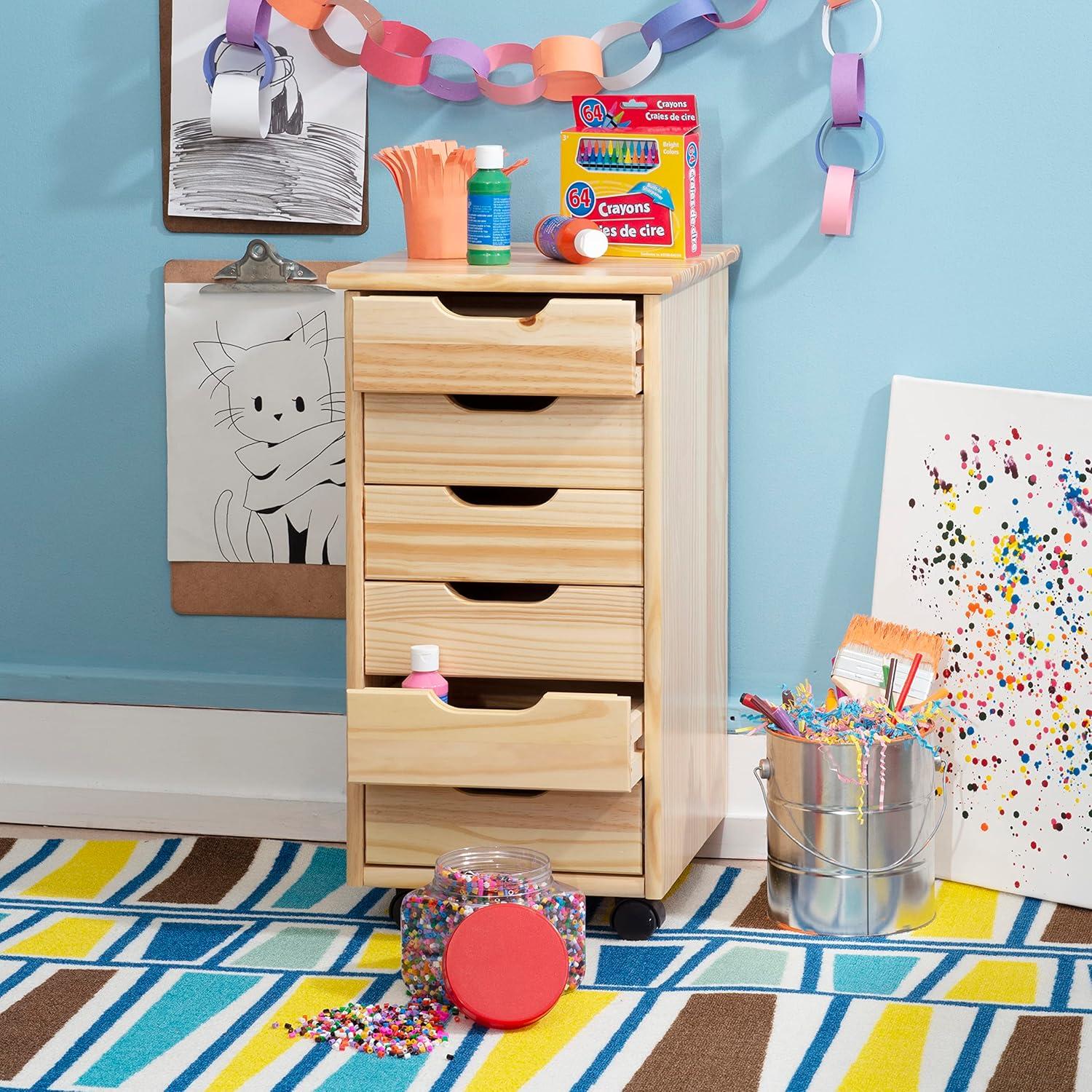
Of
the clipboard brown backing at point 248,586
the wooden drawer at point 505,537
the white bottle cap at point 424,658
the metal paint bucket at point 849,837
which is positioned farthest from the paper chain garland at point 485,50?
the metal paint bucket at point 849,837

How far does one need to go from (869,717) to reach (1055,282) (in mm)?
594

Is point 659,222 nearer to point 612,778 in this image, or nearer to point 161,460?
point 612,778

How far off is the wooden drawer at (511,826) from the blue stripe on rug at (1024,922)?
43 cm

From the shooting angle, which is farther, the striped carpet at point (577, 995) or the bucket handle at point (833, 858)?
the bucket handle at point (833, 858)

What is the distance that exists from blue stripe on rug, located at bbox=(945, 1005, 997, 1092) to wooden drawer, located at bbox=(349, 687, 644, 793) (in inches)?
16.3

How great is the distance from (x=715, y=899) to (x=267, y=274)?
1001 millimetres

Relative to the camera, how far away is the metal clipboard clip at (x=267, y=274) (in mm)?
2012

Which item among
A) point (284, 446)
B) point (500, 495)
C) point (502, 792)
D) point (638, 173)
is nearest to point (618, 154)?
point (638, 173)

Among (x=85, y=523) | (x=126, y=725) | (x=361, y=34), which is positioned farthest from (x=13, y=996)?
(x=361, y=34)

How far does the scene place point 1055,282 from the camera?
6.08 ft

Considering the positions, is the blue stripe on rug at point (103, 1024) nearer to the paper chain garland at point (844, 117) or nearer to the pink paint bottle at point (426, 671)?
the pink paint bottle at point (426, 671)

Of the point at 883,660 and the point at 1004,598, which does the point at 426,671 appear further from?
the point at 1004,598

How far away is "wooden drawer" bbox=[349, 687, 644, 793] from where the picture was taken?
1.58m

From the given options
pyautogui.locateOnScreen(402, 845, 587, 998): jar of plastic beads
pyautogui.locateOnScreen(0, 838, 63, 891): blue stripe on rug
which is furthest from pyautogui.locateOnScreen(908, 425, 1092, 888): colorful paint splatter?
pyautogui.locateOnScreen(0, 838, 63, 891): blue stripe on rug
